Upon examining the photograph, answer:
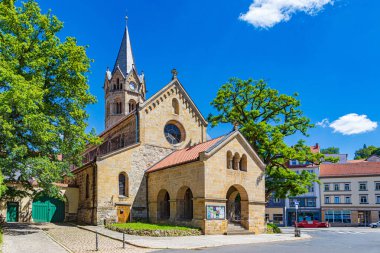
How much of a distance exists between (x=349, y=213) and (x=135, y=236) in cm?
5418

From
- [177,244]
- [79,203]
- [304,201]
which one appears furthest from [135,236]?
[304,201]

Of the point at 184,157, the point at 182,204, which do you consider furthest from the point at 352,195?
the point at 182,204

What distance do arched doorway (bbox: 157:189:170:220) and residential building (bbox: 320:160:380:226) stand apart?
147ft

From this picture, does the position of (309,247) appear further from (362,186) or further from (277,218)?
(362,186)

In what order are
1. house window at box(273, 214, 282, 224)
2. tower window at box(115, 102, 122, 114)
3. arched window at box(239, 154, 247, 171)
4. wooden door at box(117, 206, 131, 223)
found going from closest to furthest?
arched window at box(239, 154, 247, 171) < wooden door at box(117, 206, 131, 223) < tower window at box(115, 102, 122, 114) < house window at box(273, 214, 282, 224)

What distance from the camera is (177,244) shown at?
64.4 ft

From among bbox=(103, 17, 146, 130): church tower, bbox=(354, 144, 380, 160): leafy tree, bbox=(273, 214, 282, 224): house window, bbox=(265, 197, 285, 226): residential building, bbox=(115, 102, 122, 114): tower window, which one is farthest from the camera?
bbox=(354, 144, 380, 160): leafy tree

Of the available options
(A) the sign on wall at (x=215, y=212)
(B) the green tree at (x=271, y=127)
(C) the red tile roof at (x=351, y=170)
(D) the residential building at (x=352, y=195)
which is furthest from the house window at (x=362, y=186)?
(A) the sign on wall at (x=215, y=212)

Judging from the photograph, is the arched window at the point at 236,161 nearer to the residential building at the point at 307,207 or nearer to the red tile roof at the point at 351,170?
the residential building at the point at 307,207

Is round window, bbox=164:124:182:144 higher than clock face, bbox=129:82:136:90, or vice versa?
clock face, bbox=129:82:136:90

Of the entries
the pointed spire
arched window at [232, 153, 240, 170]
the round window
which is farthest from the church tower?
arched window at [232, 153, 240, 170]

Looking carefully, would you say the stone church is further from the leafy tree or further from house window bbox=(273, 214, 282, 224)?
the leafy tree

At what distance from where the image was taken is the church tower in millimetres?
57656

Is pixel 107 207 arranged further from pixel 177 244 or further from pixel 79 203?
pixel 177 244
